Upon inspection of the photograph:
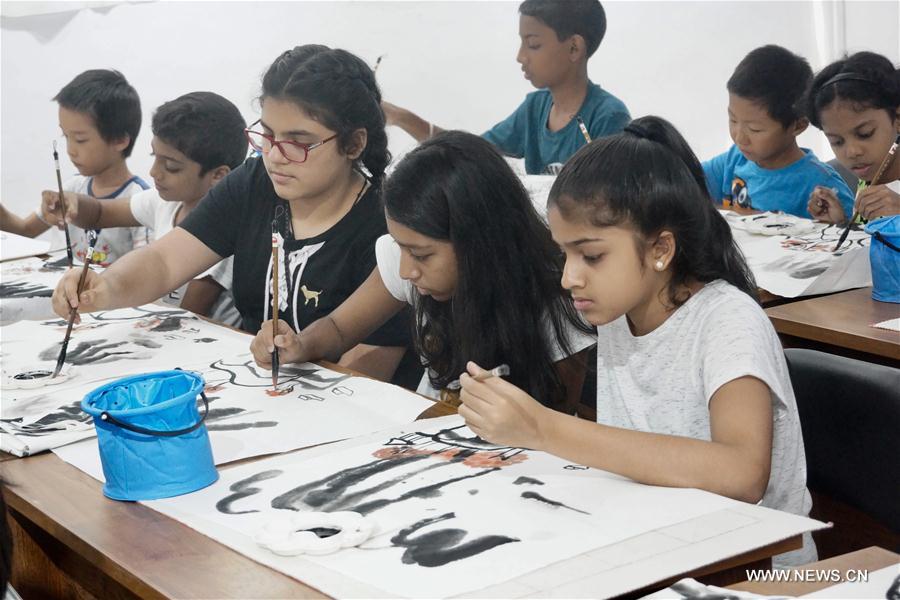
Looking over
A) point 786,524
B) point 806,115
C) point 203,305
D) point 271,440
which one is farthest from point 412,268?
point 806,115

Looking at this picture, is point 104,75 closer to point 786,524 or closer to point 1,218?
point 1,218

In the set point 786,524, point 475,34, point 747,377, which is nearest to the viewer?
point 786,524

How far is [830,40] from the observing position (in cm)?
400

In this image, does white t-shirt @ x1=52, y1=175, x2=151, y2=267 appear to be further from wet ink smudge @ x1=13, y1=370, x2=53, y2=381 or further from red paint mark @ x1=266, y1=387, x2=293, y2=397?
red paint mark @ x1=266, y1=387, x2=293, y2=397

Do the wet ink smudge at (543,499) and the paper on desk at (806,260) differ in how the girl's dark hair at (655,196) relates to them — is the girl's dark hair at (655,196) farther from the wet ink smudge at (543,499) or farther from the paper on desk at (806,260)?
the paper on desk at (806,260)

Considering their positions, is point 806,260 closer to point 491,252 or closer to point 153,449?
point 491,252

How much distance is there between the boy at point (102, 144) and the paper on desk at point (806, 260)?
1732 mm

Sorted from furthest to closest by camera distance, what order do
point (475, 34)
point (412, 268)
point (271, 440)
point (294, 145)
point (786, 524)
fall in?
point (475, 34) → point (294, 145) → point (412, 268) → point (271, 440) → point (786, 524)

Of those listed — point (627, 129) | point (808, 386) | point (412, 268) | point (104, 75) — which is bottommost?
point (808, 386)

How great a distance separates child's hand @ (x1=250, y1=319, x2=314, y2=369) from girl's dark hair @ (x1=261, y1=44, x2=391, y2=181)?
47 cm

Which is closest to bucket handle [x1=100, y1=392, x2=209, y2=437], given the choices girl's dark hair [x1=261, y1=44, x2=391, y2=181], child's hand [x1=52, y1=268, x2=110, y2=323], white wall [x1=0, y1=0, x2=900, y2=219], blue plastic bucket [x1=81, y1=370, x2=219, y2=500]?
blue plastic bucket [x1=81, y1=370, x2=219, y2=500]

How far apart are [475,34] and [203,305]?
210 cm

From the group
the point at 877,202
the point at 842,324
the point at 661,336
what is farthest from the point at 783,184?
the point at 661,336

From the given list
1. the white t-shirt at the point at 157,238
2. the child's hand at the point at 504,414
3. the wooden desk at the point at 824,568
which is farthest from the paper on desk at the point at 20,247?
the wooden desk at the point at 824,568
